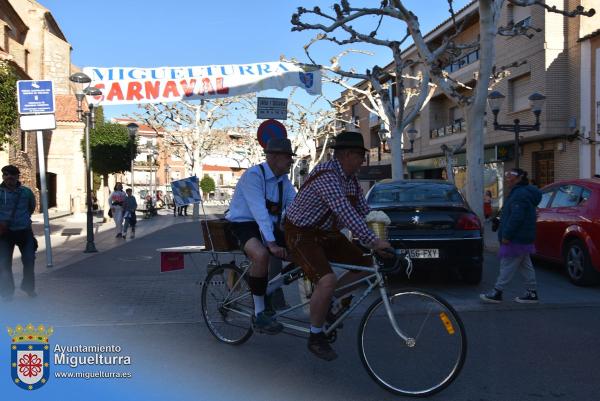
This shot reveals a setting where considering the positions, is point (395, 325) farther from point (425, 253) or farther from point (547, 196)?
point (547, 196)

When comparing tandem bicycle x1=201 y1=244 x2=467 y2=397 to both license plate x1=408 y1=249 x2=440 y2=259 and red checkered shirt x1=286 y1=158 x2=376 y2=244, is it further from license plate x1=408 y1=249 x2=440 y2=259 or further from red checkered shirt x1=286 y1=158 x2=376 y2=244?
license plate x1=408 y1=249 x2=440 y2=259

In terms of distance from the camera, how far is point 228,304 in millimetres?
5004

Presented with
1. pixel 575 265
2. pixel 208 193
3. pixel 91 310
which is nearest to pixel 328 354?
pixel 91 310

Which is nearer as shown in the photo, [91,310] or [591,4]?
[91,310]

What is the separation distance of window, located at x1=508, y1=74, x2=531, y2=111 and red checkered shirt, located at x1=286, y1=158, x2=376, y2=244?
2157cm

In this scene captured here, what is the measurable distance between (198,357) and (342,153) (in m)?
2.10

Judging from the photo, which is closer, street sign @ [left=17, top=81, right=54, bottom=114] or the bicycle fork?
the bicycle fork

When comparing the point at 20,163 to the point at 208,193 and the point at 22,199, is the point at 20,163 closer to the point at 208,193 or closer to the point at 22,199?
the point at 22,199

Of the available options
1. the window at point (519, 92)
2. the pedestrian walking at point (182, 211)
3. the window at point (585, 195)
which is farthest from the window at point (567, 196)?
the pedestrian walking at point (182, 211)

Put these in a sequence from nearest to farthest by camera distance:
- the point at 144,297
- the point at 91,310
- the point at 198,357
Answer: the point at 198,357 < the point at 91,310 < the point at 144,297

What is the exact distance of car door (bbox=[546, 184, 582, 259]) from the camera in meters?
8.12

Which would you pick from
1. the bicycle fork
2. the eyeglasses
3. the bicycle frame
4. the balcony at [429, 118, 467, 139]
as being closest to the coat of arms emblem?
the bicycle frame

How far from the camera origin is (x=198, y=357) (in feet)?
15.0

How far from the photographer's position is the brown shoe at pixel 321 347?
396cm
